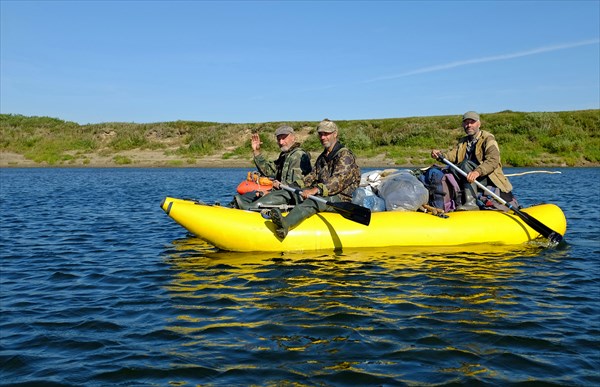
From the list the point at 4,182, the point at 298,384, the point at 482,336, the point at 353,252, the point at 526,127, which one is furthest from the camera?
the point at 526,127

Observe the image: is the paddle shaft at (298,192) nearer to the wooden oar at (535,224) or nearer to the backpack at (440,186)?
the backpack at (440,186)

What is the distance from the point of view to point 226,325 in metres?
5.62

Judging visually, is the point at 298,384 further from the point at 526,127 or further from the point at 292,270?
the point at 526,127

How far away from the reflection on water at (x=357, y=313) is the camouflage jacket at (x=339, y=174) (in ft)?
3.32

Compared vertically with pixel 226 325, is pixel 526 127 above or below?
above

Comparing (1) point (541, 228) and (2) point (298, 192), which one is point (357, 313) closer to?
(2) point (298, 192)

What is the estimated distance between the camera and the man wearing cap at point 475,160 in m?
9.55

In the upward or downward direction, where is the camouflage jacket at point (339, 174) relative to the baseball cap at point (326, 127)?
downward

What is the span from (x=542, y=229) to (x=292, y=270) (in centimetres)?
442

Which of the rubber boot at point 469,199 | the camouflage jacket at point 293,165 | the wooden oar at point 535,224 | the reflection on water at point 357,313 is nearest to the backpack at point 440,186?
the rubber boot at point 469,199

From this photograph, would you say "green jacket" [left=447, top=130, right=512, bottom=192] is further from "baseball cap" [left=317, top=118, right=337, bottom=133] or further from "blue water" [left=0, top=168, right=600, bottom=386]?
"baseball cap" [left=317, top=118, right=337, bottom=133]

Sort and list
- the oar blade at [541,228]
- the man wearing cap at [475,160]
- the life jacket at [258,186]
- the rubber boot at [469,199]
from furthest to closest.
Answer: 1. the life jacket at [258,186]
2. the rubber boot at [469,199]
3. the man wearing cap at [475,160]
4. the oar blade at [541,228]

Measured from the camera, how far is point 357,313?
597cm

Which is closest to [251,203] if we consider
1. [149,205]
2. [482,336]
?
[482,336]
